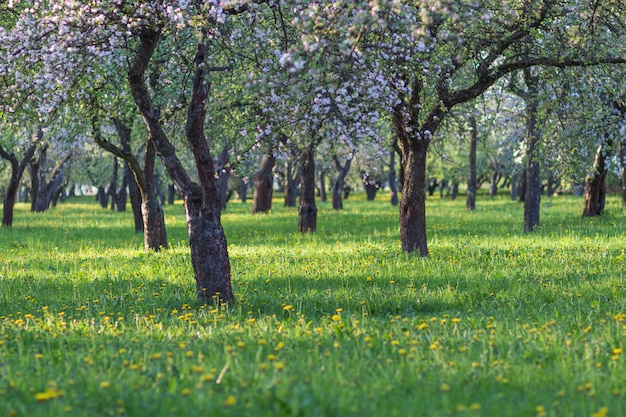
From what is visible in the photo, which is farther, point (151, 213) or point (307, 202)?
point (307, 202)

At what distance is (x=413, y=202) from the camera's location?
15594 mm

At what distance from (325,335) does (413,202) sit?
795cm

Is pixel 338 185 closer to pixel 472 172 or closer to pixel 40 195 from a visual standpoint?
pixel 472 172

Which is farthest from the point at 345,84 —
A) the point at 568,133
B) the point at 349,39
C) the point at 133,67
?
the point at 568,133

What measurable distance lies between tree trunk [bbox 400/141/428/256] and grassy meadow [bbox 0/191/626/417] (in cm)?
64

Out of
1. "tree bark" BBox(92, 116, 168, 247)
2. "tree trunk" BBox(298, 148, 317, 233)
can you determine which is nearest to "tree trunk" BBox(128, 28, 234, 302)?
"tree bark" BBox(92, 116, 168, 247)

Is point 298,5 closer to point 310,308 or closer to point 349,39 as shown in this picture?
point 349,39

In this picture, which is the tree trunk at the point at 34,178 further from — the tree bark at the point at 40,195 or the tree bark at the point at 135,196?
the tree bark at the point at 135,196

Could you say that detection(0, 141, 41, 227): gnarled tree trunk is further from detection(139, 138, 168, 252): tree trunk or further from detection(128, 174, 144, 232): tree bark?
detection(139, 138, 168, 252): tree trunk

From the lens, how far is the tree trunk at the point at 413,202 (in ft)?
50.1

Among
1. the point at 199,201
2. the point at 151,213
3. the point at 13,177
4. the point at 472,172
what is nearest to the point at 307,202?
the point at 151,213

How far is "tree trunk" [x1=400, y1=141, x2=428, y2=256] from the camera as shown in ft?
50.1

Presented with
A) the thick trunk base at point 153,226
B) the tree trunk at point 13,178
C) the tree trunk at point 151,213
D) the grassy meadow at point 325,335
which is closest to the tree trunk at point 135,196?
the tree trunk at point 151,213

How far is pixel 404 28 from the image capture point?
8.66m
